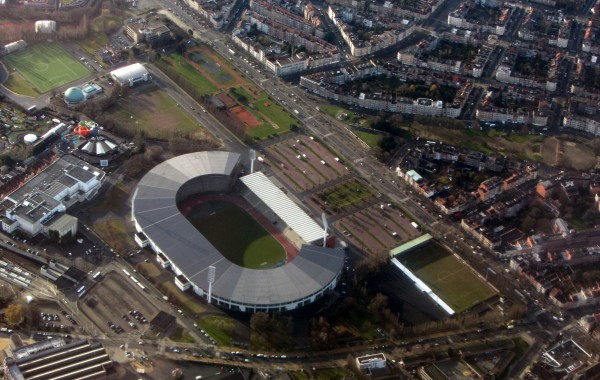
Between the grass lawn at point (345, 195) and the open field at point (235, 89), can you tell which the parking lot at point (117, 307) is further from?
the open field at point (235, 89)

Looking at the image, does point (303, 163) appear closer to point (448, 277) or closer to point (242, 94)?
point (242, 94)

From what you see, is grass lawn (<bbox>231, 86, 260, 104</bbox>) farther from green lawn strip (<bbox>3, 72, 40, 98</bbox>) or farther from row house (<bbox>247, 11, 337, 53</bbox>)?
green lawn strip (<bbox>3, 72, 40, 98</bbox>)

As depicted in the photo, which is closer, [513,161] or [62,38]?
[513,161]

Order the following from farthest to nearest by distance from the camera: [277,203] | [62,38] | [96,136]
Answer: [62,38], [96,136], [277,203]

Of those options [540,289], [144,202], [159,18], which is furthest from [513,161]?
[159,18]

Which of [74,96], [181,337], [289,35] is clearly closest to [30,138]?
[74,96]

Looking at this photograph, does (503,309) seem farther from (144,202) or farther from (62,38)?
(62,38)

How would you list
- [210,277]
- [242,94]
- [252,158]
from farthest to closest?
[242,94], [252,158], [210,277]
